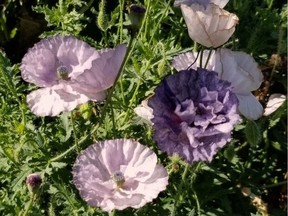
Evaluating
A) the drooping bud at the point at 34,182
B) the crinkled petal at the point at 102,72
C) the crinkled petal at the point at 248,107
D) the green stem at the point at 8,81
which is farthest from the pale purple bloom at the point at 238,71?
the green stem at the point at 8,81

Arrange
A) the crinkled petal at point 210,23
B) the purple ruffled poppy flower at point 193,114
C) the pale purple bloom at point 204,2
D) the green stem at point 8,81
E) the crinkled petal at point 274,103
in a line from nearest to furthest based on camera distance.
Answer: the purple ruffled poppy flower at point 193,114, the crinkled petal at point 210,23, the pale purple bloom at point 204,2, the green stem at point 8,81, the crinkled petal at point 274,103

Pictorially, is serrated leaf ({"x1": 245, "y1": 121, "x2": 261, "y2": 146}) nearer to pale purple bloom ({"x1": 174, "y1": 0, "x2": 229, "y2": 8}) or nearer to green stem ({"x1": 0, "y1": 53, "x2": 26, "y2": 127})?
pale purple bloom ({"x1": 174, "y1": 0, "x2": 229, "y2": 8})

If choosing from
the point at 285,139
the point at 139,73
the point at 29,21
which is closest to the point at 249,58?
the point at 139,73

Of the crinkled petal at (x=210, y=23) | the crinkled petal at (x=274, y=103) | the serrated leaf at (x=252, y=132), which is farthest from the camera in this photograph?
the crinkled petal at (x=274, y=103)

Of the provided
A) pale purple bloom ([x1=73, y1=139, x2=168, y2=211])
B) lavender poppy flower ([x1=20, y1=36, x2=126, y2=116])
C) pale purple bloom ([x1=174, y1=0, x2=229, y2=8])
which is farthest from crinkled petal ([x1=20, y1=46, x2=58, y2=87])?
pale purple bloom ([x1=174, y1=0, x2=229, y2=8])

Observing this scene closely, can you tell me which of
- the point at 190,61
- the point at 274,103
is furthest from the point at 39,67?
the point at 274,103

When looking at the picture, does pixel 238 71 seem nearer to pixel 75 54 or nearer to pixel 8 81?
pixel 75 54

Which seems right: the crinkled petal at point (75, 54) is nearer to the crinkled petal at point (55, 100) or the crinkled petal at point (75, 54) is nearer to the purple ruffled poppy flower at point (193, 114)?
the crinkled petal at point (55, 100)
